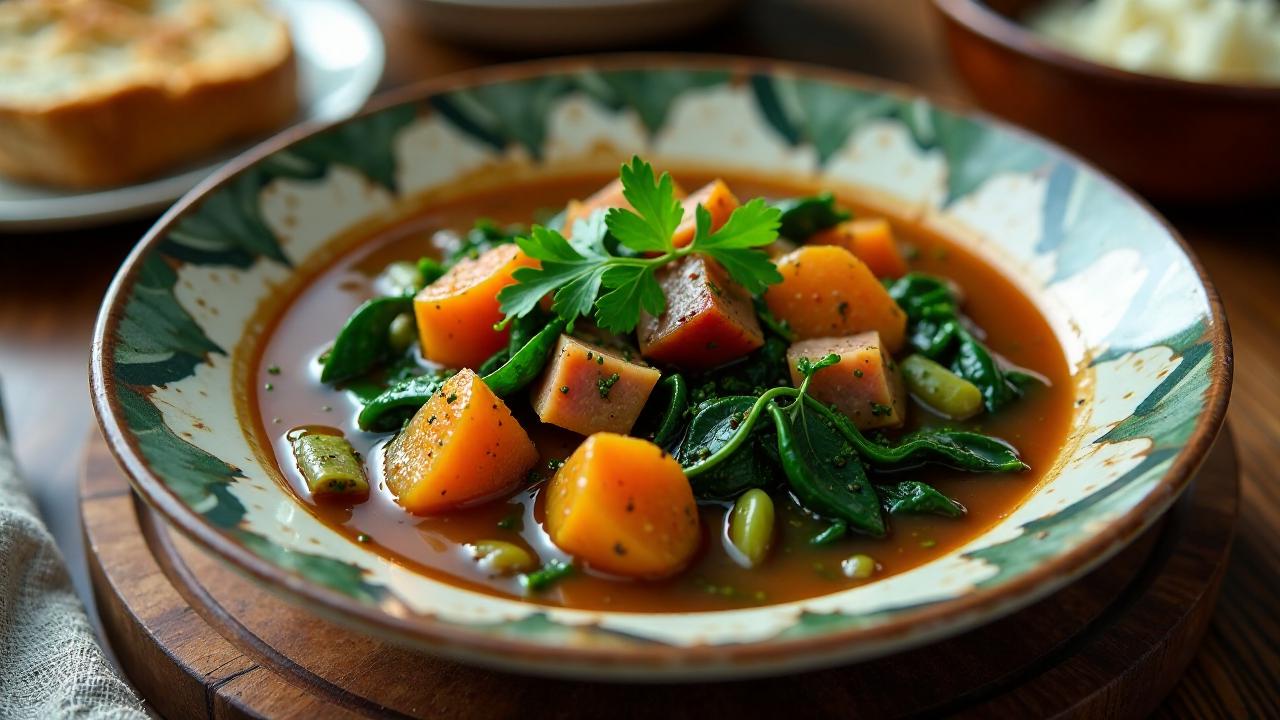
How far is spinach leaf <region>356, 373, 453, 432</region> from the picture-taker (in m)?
3.27

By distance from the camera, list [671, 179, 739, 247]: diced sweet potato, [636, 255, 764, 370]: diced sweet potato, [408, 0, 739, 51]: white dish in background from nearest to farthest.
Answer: [636, 255, 764, 370]: diced sweet potato, [671, 179, 739, 247]: diced sweet potato, [408, 0, 739, 51]: white dish in background

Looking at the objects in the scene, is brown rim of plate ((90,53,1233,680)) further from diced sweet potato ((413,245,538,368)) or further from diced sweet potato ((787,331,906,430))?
diced sweet potato ((413,245,538,368))

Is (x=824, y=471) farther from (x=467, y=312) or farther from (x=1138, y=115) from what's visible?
(x=1138, y=115)

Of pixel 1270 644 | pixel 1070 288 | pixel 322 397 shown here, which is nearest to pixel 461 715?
pixel 322 397

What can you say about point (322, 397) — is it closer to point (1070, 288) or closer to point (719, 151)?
point (719, 151)

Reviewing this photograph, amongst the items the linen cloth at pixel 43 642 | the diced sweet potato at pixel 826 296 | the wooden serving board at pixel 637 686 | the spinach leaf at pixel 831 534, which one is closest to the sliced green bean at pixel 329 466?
the wooden serving board at pixel 637 686

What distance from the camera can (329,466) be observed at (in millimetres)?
3018

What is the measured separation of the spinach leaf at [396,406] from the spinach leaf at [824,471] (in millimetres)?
1013

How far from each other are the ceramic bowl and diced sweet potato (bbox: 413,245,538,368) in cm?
262

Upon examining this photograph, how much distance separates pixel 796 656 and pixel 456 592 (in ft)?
2.81

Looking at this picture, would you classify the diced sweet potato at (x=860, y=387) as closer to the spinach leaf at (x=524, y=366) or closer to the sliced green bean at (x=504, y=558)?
the spinach leaf at (x=524, y=366)

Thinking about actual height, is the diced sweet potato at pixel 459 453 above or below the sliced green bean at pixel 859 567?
above

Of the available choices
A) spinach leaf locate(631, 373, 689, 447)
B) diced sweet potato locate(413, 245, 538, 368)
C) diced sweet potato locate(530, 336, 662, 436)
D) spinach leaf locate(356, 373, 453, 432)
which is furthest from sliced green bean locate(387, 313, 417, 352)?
spinach leaf locate(631, 373, 689, 447)

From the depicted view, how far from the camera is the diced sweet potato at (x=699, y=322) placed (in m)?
3.19
